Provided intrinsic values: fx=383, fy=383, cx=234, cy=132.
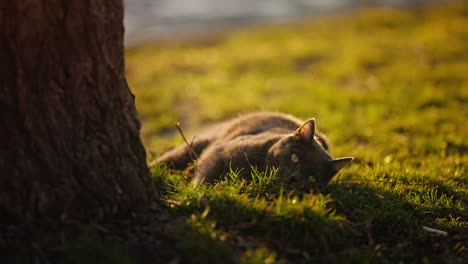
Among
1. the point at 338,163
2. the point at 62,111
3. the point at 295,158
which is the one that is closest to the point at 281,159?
the point at 295,158

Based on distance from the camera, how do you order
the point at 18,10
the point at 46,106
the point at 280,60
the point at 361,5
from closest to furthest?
the point at 18,10 → the point at 46,106 → the point at 280,60 → the point at 361,5

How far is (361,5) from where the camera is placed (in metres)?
16.5

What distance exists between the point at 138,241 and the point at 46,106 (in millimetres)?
943

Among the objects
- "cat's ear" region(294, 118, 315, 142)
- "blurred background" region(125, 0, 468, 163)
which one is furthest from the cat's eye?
"blurred background" region(125, 0, 468, 163)

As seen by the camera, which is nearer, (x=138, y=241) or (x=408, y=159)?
(x=138, y=241)

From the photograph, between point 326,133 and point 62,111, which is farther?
point 326,133

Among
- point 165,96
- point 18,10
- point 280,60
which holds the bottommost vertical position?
point 165,96

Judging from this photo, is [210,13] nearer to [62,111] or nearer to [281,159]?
[281,159]

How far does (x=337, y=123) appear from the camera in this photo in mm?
5977

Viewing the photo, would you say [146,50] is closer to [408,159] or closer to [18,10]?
[408,159]

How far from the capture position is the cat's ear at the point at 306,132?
3.16m

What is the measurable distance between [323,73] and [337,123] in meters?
2.87

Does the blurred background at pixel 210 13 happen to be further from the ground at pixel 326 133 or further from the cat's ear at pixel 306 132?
the cat's ear at pixel 306 132

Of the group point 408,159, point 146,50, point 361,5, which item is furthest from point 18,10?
point 361,5
